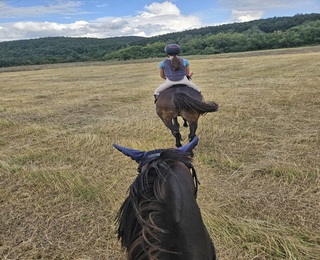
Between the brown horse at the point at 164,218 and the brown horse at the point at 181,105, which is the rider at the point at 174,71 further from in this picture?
the brown horse at the point at 164,218

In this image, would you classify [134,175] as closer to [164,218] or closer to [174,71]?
[174,71]

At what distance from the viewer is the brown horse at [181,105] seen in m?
4.81

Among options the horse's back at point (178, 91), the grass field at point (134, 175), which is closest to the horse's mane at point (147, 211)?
the grass field at point (134, 175)

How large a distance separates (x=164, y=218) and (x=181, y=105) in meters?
4.05

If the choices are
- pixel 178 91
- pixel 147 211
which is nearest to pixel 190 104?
pixel 178 91

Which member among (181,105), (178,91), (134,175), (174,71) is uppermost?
(174,71)

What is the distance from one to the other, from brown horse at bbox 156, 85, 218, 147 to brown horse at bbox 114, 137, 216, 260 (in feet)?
11.0

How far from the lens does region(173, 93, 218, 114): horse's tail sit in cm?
458

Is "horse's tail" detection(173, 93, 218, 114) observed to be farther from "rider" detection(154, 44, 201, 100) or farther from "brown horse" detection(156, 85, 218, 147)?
"rider" detection(154, 44, 201, 100)

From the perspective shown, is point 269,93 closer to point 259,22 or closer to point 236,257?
point 236,257

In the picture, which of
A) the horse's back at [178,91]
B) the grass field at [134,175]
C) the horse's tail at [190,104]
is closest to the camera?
the grass field at [134,175]

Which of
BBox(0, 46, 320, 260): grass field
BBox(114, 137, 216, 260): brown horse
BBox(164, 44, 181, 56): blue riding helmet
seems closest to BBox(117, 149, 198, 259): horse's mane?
BBox(114, 137, 216, 260): brown horse

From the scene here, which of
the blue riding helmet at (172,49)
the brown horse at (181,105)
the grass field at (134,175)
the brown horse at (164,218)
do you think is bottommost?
the grass field at (134,175)

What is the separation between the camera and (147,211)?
1160mm
